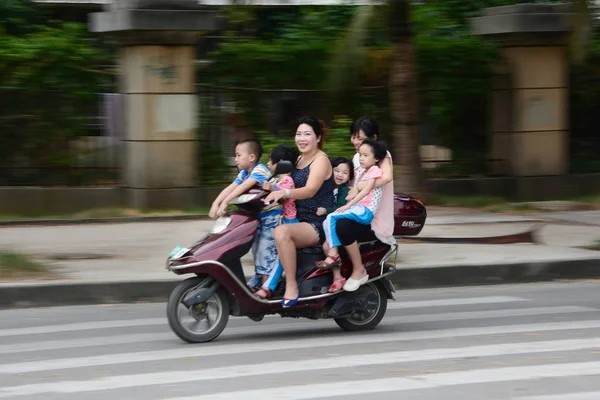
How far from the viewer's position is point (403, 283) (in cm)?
1014

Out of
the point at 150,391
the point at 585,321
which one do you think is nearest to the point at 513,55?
the point at 585,321

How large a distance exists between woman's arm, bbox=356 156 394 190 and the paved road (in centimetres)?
110

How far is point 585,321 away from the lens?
26.6ft

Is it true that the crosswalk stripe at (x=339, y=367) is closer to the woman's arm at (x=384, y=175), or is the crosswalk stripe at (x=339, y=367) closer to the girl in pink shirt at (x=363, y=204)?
the girl in pink shirt at (x=363, y=204)

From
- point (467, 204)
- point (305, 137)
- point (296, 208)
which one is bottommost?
point (467, 204)

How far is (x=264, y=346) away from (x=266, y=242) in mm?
752

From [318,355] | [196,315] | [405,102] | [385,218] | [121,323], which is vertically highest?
[405,102]

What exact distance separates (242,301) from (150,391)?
5.01ft

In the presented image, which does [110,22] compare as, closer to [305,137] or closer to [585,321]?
[305,137]

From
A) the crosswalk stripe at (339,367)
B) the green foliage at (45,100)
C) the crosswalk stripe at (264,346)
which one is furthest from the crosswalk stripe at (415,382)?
the green foliage at (45,100)

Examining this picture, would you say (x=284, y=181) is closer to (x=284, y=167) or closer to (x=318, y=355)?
(x=284, y=167)

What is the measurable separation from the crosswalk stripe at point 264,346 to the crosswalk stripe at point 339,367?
0.47m

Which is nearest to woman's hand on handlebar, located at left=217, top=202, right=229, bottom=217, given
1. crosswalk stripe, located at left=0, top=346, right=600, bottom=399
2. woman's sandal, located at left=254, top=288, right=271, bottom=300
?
woman's sandal, located at left=254, top=288, right=271, bottom=300

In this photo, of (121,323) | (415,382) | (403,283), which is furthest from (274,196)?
(403,283)
